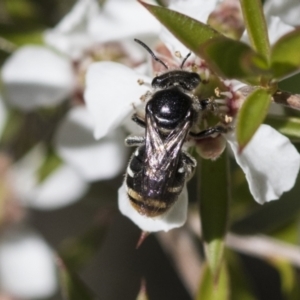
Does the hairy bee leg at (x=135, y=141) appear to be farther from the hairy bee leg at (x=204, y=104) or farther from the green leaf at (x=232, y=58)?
the green leaf at (x=232, y=58)

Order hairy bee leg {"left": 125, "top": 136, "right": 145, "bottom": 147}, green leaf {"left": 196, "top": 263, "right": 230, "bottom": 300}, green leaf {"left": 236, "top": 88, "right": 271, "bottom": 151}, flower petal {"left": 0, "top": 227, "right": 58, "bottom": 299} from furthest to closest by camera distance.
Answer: flower petal {"left": 0, "top": 227, "right": 58, "bottom": 299} → green leaf {"left": 196, "top": 263, "right": 230, "bottom": 300} → hairy bee leg {"left": 125, "top": 136, "right": 145, "bottom": 147} → green leaf {"left": 236, "top": 88, "right": 271, "bottom": 151}

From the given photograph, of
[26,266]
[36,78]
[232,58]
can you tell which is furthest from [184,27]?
[26,266]

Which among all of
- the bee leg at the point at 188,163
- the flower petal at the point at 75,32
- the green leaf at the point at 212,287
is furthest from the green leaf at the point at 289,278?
the flower petal at the point at 75,32

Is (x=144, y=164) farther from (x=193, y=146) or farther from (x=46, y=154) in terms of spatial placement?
(x=46, y=154)

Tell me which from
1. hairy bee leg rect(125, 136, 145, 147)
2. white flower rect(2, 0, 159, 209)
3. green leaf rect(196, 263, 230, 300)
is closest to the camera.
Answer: hairy bee leg rect(125, 136, 145, 147)

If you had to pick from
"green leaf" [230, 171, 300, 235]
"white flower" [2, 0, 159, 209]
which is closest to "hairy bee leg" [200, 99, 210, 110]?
"white flower" [2, 0, 159, 209]

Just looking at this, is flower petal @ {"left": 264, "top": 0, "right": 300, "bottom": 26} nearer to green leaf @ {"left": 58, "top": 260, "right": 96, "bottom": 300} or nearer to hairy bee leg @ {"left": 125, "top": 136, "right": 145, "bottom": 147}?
hairy bee leg @ {"left": 125, "top": 136, "right": 145, "bottom": 147}

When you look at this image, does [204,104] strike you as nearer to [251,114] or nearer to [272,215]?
[251,114]
